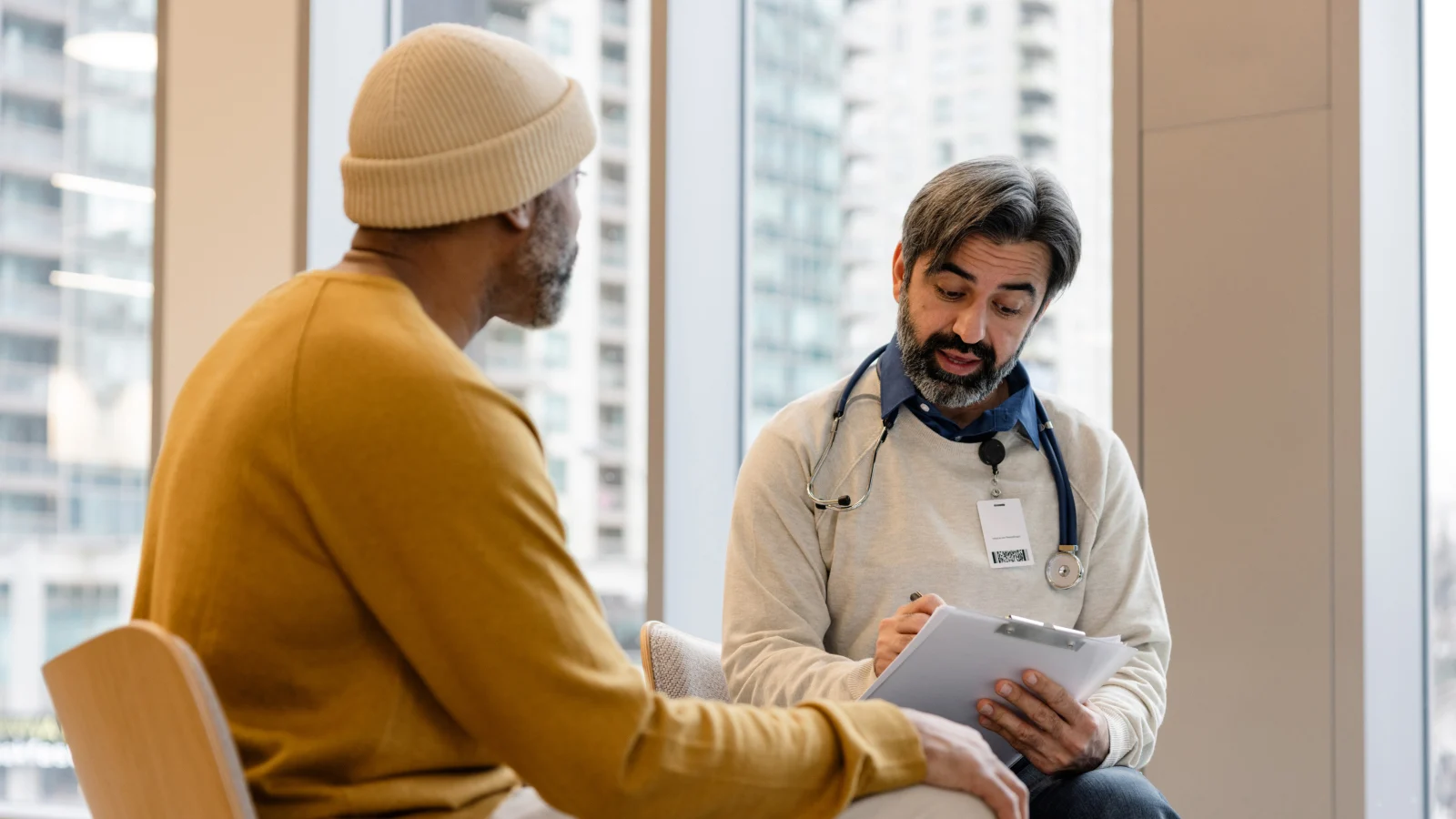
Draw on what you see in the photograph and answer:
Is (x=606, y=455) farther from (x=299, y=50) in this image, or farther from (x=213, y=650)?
(x=213, y=650)

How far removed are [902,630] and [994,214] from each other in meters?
0.68

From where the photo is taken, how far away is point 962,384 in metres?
2.04

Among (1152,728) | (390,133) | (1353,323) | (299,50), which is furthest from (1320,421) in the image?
(299,50)

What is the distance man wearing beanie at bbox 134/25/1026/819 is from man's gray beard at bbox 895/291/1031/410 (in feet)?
2.66

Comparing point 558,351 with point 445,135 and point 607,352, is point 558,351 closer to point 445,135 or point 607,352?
point 607,352

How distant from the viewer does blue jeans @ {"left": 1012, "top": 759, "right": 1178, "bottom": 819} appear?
1.68 meters

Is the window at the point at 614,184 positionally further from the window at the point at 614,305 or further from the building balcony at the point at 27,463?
the building balcony at the point at 27,463

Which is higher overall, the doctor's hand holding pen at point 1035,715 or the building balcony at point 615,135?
the building balcony at point 615,135

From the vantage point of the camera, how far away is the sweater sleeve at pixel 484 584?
3.64ft

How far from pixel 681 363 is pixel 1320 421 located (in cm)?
150

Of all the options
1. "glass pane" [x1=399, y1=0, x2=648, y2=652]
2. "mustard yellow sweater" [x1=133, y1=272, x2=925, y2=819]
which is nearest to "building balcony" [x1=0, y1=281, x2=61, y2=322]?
"glass pane" [x1=399, y1=0, x2=648, y2=652]

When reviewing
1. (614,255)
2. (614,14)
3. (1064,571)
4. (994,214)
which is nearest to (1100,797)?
(1064,571)

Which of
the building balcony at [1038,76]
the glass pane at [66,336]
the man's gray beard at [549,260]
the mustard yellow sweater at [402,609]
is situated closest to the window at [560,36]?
the building balcony at [1038,76]

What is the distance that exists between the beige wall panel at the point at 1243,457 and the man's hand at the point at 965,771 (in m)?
1.35
